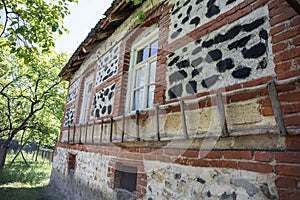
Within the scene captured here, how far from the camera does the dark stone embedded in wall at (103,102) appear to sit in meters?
4.32

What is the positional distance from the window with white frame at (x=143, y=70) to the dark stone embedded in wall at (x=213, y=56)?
1.27m

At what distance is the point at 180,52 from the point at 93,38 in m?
3.33

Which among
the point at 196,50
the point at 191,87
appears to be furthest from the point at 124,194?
the point at 196,50

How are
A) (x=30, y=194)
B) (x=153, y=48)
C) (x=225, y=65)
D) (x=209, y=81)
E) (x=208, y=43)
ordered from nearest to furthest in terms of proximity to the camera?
(x=225, y=65) < (x=209, y=81) < (x=208, y=43) < (x=153, y=48) < (x=30, y=194)

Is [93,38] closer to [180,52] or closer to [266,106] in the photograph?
[180,52]

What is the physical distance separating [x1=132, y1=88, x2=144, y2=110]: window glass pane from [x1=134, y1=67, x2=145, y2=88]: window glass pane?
0.43 ft

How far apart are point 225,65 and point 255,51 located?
1.05 feet

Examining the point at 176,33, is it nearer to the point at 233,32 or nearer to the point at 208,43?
the point at 208,43

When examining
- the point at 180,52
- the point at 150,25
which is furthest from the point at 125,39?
the point at 180,52

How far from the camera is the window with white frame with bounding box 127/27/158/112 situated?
3582 mm

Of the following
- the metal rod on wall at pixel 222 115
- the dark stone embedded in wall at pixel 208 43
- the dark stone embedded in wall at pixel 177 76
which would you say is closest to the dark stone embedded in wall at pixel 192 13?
the dark stone embedded in wall at pixel 208 43

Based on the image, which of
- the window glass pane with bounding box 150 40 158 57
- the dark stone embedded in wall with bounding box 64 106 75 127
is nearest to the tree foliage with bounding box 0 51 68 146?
the dark stone embedded in wall with bounding box 64 106 75 127

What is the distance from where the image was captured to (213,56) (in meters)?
2.33

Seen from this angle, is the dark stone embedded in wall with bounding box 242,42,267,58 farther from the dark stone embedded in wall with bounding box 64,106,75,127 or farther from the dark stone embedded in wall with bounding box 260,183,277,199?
the dark stone embedded in wall with bounding box 64,106,75,127
